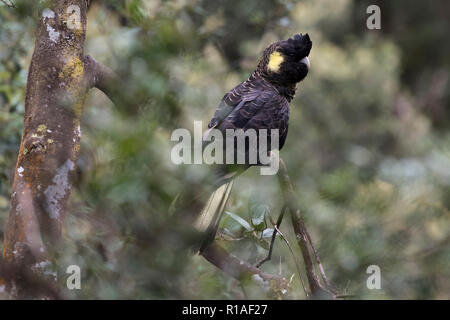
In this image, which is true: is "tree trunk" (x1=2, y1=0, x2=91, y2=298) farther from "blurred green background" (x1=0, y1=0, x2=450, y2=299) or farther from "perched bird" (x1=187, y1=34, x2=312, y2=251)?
"perched bird" (x1=187, y1=34, x2=312, y2=251)

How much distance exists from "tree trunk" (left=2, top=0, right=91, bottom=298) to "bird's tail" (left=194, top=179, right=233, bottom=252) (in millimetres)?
330

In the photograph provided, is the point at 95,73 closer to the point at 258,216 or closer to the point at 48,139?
the point at 48,139

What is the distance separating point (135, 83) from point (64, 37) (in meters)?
0.45

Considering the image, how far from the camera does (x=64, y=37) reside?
3.66 feet

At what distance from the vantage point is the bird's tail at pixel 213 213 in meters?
1.17

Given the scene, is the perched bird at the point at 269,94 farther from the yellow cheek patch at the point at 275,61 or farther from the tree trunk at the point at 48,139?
A: the tree trunk at the point at 48,139

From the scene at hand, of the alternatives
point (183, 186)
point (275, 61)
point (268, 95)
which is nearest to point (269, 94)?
point (268, 95)

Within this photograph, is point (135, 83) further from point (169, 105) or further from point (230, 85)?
A: point (230, 85)

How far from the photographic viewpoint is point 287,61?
1475 millimetres

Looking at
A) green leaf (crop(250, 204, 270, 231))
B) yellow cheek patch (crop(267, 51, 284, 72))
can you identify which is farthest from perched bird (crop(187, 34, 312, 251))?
green leaf (crop(250, 204, 270, 231))

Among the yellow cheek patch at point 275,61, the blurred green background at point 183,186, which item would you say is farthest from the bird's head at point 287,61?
the blurred green background at point 183,186

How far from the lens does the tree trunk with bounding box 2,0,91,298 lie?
960 mm
